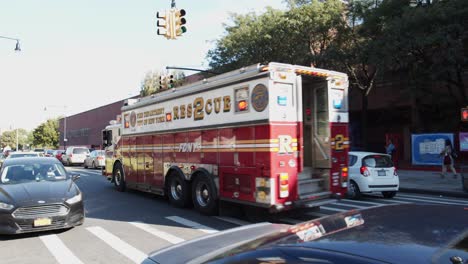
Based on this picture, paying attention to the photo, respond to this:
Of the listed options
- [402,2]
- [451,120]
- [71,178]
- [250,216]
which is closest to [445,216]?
[250,216]

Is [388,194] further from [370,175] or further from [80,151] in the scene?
[80,151]

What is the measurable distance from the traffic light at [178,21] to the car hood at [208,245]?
10.7 meters

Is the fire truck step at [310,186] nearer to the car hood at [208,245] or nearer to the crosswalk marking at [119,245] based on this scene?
the crosswalk marking at [119,245]

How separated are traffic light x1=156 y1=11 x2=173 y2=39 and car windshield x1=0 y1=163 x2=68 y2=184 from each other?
6.06 meters

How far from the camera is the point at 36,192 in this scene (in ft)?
26.3

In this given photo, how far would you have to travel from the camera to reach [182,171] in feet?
35.5

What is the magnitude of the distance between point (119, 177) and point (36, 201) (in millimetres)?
7586

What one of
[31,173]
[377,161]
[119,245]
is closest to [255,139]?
[119,245]

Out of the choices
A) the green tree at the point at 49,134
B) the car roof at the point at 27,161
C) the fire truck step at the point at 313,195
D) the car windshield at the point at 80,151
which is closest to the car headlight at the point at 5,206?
the car roof at the point at 27,161

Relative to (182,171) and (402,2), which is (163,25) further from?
(402,2)

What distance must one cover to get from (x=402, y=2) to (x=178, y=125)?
1829 centimetres

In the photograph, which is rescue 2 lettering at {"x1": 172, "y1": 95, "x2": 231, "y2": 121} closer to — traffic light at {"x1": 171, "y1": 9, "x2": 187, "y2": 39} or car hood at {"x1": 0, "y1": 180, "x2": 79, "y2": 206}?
car hood at {"x1": 0, "y1": 180, "x2": 79, "y2": 206}

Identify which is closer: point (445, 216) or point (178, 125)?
point (445, 216)

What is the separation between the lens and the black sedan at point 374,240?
6.05ft
